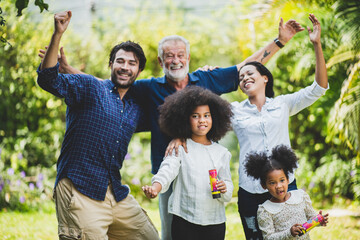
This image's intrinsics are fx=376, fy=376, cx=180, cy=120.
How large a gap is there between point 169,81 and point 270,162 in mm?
1337

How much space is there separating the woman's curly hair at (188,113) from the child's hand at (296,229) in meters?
0.97

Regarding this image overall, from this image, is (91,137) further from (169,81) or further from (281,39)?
(281,39)

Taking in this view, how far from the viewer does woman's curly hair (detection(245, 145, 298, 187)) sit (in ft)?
9.77

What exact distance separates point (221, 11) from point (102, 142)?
28.0 ft

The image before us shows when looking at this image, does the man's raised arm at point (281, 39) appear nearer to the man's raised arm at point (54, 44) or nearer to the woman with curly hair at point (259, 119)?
the woman with curly hair at point (259, 119)

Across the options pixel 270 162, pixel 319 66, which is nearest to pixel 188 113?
pixel 270 162

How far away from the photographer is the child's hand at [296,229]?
270cm

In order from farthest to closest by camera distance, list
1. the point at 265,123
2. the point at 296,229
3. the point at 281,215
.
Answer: the point at 265,123
the point at 281,215
the point at 296,229

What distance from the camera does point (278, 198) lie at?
116 inches

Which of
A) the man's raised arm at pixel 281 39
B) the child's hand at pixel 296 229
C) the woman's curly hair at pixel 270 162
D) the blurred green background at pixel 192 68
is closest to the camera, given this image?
the child's hand at pixel 296 229

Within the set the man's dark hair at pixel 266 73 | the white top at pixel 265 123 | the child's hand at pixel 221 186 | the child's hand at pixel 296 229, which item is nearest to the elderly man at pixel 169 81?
the man's dark hair at pixel 266 73

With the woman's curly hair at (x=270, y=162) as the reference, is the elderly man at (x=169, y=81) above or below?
above

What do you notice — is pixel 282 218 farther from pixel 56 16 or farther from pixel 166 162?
pixel 56 16

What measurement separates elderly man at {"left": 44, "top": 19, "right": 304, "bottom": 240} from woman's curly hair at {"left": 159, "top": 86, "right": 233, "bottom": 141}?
1.03 ft
